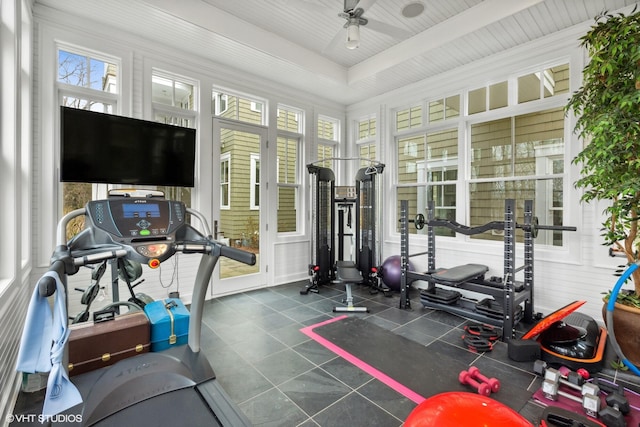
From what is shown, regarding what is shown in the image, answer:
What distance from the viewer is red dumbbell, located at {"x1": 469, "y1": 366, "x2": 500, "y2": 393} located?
227 centimetres

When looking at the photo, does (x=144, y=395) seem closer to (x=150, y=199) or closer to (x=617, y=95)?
(x=150, y=199)

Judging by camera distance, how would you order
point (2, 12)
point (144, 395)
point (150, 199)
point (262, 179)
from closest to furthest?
point (144, 395), point (150, 199), point (2, 12), point (262, 179)

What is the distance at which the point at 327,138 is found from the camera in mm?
6297

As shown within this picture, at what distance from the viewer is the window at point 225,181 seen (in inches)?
186

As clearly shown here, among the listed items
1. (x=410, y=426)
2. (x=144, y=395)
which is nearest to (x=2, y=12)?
(x=144, y=395)

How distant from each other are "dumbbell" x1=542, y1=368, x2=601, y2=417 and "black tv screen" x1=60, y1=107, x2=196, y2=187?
4027 mm

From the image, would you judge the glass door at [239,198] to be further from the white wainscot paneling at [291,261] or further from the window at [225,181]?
the white wainscot paneling at [291,261]

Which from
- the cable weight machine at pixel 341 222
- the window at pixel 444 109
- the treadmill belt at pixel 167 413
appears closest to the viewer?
the treadmill belt at pixel 167 413

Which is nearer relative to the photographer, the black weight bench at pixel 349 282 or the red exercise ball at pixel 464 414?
the red exercise ball at pixel 464 414

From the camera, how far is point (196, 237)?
2248 millimetres

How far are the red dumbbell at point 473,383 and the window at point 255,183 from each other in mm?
3776

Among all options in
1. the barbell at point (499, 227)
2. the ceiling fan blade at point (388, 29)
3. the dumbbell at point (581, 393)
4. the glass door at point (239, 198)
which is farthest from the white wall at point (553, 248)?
A: the glass door at point (239, 198)

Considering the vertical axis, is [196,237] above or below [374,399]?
above

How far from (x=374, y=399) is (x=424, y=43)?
425cm
